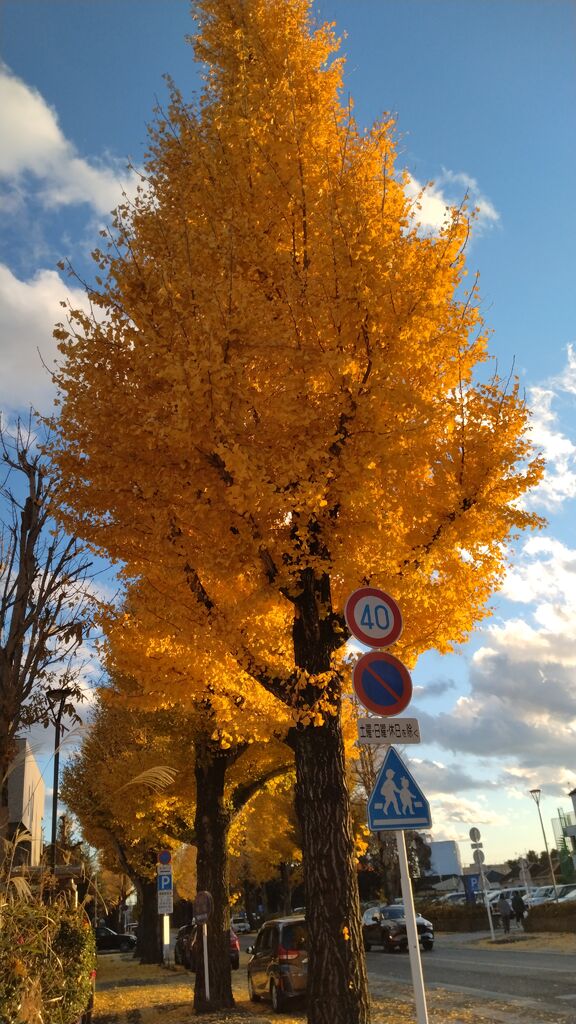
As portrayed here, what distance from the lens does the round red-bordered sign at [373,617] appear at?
5.39m

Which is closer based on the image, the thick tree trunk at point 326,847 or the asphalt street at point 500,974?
the thick tree trunk at point 326,847

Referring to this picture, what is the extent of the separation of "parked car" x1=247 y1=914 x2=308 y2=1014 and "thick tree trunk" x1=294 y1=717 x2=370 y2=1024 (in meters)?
5.09

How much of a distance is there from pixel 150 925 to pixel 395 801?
26518 millimetres

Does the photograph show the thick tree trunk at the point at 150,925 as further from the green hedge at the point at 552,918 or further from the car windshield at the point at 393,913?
the green hedge at the point at 552,918

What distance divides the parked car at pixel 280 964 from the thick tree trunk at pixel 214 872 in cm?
61

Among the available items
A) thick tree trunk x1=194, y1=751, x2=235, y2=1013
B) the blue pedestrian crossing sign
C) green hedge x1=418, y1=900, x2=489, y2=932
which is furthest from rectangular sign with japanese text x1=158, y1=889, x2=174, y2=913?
green hedge x1=418, y1=900, x2=489, y2=932

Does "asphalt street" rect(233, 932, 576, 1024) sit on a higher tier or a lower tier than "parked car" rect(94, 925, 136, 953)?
higher

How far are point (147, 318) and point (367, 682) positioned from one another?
3736mm

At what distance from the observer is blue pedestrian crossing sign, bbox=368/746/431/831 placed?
4.88 meters

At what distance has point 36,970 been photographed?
16.4 feet

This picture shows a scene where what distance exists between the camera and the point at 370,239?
625 centimetres

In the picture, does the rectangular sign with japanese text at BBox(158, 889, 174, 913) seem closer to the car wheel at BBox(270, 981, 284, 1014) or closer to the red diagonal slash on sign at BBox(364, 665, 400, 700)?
the car wheel at BBox(270, 981, 284, 1014)

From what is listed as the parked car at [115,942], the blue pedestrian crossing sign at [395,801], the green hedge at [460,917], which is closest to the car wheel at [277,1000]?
the blue pedestrian crossing sign at [395,801]

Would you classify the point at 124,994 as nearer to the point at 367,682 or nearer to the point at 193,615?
the point at 193,615
